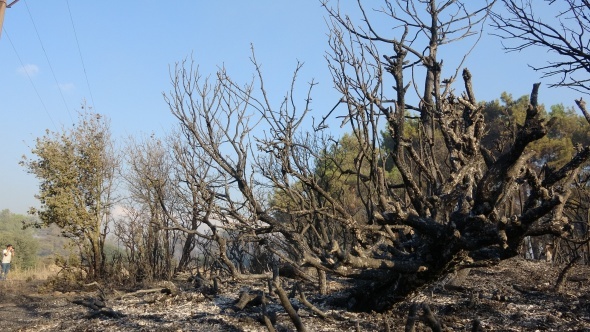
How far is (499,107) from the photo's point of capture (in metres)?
22.2

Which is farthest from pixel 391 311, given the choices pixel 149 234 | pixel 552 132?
pixel 552 132

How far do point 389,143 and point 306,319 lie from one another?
54.4 feet

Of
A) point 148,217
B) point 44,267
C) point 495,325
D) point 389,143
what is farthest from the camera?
point 389,143

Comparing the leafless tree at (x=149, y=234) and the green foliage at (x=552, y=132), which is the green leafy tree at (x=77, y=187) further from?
the green foliage at (x=552, y=132)

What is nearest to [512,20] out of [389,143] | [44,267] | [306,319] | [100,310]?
[306,319]

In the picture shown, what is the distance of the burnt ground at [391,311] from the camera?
541 cm

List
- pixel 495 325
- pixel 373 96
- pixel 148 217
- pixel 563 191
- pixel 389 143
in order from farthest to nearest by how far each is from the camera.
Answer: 1. pixel 389 143
2. pixel 148 217
3. pixel 373 96
4. pixel 495 325
5. pixel 563 191

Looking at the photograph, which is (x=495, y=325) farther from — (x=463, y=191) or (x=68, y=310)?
(x=68, y=310)

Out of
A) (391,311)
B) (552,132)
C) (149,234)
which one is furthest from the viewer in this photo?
(552,132)

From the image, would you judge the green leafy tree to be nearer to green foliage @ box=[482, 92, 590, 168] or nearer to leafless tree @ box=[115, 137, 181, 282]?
leafless tree @ box=[115, 137, 181, 282]

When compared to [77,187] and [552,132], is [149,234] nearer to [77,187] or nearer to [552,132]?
[77,187]

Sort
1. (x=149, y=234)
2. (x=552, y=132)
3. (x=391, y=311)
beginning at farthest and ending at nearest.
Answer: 1. (x=552, y=132)
2. (x=149, y=234)
3. (x=391, y=311)

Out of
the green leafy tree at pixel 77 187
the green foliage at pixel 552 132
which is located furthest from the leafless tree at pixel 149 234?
the green foliage at pixel 552 132

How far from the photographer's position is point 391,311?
586 cm
